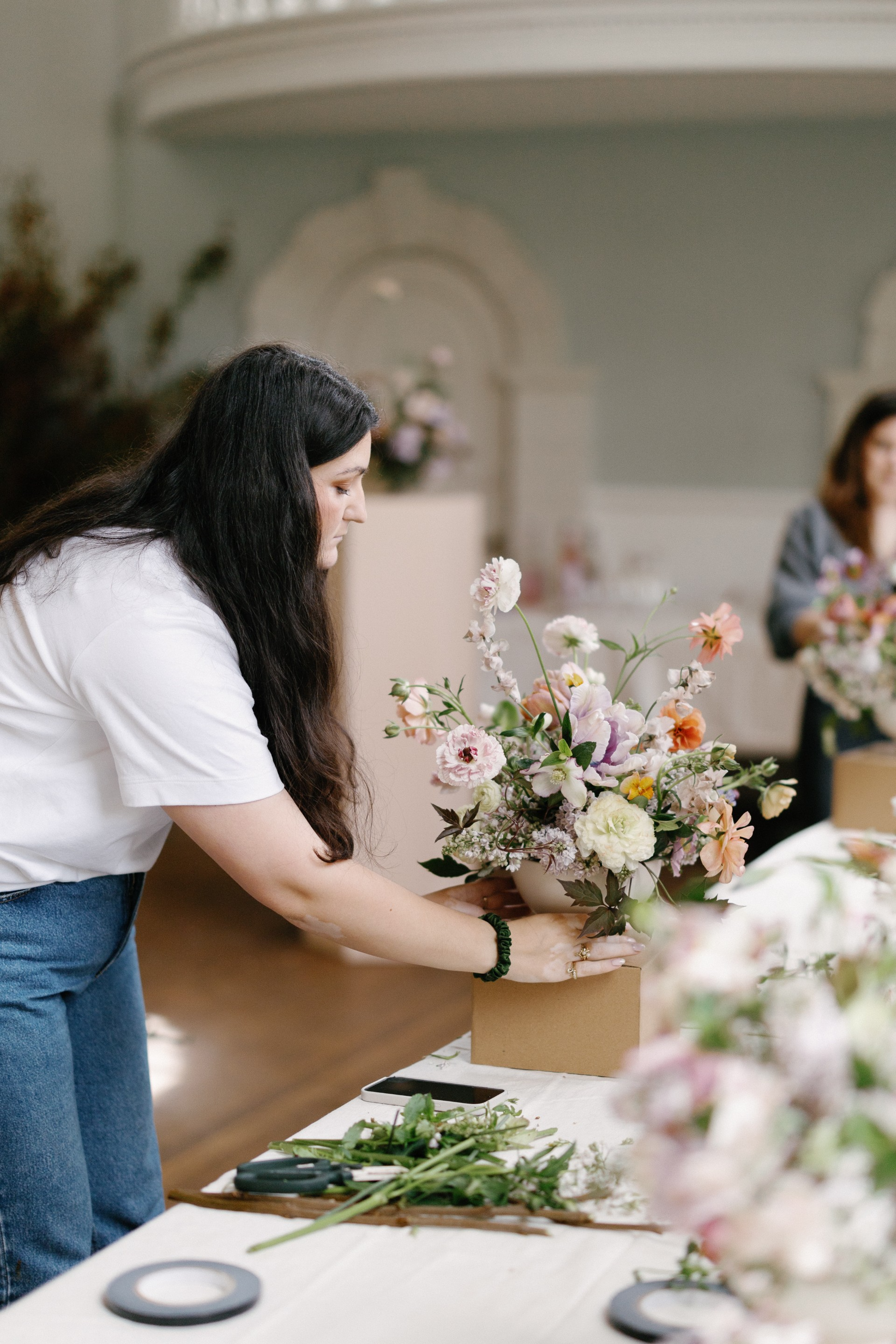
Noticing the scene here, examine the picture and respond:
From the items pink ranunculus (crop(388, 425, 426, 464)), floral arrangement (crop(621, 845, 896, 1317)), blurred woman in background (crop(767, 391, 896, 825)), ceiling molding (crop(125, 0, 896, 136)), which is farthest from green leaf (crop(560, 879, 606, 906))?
ceiling molding (crop(125, 0, 896, 136))

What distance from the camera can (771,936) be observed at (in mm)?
723

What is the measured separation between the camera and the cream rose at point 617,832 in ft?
4.43

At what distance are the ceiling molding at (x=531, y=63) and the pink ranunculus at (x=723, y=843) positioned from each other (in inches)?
189

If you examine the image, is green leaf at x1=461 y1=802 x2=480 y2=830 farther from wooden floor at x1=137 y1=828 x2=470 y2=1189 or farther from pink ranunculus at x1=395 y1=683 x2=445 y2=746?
wooden floor at x1=137 y1=828 x2=470 y2=1189

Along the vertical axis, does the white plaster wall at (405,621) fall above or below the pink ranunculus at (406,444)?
below

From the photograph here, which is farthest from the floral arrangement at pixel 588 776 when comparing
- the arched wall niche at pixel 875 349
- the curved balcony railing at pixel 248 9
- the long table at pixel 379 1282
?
the arched wall niche at pixel 875 349

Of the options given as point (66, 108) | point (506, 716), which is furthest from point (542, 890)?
point (66, 108)

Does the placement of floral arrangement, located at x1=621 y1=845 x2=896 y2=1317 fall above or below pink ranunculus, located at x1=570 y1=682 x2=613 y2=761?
below

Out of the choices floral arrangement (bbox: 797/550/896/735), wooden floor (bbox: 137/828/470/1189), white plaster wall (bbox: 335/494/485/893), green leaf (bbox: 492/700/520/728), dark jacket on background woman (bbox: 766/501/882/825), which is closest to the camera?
green leaf (bbox: 492/700/520/728)

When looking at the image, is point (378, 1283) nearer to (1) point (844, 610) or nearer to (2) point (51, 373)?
(1) point (844, 610)

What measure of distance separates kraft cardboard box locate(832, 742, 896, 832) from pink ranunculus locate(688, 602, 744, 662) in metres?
1.22

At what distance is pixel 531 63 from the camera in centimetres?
557

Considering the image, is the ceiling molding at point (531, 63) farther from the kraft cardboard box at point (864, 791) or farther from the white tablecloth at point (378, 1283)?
the white tablecloth at point (378, 1283)

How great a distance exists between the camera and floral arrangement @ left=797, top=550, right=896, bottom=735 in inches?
98.3
